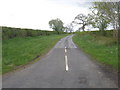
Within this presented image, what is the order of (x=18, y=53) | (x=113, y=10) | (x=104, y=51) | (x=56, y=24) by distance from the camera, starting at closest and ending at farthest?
(x=18, y=53), (x=104, y=51), (x=113, y=10), (x=56, y=24)

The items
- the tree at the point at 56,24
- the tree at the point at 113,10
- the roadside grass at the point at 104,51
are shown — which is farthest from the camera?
the tree at the point at 56,24

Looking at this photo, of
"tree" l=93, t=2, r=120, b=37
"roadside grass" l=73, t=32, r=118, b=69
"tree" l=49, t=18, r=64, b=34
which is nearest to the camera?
"roadside grass" l=73, t=32, r=118, b=69

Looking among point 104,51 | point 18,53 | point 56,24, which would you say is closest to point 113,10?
point 104,51

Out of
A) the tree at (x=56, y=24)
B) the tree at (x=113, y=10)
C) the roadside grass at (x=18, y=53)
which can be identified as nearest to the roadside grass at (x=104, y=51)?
the roadside grass at (x=18, y=53)

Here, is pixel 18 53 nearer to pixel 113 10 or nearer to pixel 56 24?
pixel 113 10

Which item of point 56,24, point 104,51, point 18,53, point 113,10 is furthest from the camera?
point 56,24

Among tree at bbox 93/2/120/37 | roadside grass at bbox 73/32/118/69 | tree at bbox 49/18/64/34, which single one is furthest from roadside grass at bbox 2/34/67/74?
tree at bbox 49/18/64/34

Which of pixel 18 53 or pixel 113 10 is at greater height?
pixel 113 10

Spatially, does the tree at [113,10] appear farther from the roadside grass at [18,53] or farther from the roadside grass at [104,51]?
the roadside grass at [18,53]

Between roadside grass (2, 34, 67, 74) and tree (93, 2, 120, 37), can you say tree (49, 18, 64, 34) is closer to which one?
tree (93, 2, 120, 37)

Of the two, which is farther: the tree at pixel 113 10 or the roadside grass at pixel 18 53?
the tree at pixel 113 10

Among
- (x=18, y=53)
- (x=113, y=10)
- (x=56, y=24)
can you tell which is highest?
(x=56, y=24)

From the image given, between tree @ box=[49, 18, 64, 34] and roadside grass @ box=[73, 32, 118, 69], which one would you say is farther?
tree @ box=[49, 18, 64, 34]

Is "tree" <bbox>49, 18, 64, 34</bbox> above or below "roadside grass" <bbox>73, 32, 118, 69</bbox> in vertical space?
above
